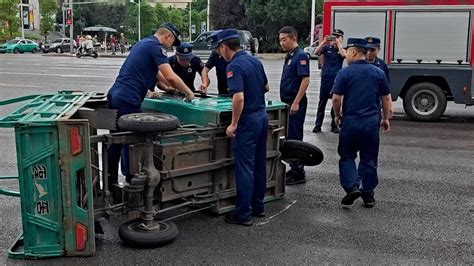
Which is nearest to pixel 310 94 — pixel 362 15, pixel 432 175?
pixel 362 15

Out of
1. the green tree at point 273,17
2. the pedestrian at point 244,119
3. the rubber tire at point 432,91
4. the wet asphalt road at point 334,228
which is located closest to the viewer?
the wet asphalt road at point 334,228

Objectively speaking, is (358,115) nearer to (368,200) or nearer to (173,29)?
(368,200)

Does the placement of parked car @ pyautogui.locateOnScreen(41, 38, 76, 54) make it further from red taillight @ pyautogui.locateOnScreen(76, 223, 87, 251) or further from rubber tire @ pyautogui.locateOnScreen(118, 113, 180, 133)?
red taillight @ pyautogui.locateOnScreen(76, 223, 87, 251)

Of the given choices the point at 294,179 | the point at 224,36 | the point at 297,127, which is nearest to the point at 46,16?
the point at 297,127

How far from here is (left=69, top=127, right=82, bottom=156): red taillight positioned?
4.55 metres

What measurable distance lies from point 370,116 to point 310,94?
1140cm

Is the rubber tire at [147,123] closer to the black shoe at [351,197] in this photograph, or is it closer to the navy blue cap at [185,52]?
the black shoe at [351,197]

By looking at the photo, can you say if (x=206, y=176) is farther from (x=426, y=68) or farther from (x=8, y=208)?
(x=426, y=68)

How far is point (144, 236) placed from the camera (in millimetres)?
4910

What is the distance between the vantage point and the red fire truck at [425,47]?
11.9 metres

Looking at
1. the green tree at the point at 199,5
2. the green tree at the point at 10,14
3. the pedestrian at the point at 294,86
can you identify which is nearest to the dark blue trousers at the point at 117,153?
the pedestrian at the point at 294,86

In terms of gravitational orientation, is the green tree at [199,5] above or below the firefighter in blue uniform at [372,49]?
above

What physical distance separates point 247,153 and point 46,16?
78.0 metres

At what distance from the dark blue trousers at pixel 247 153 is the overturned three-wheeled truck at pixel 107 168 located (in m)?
0.25
